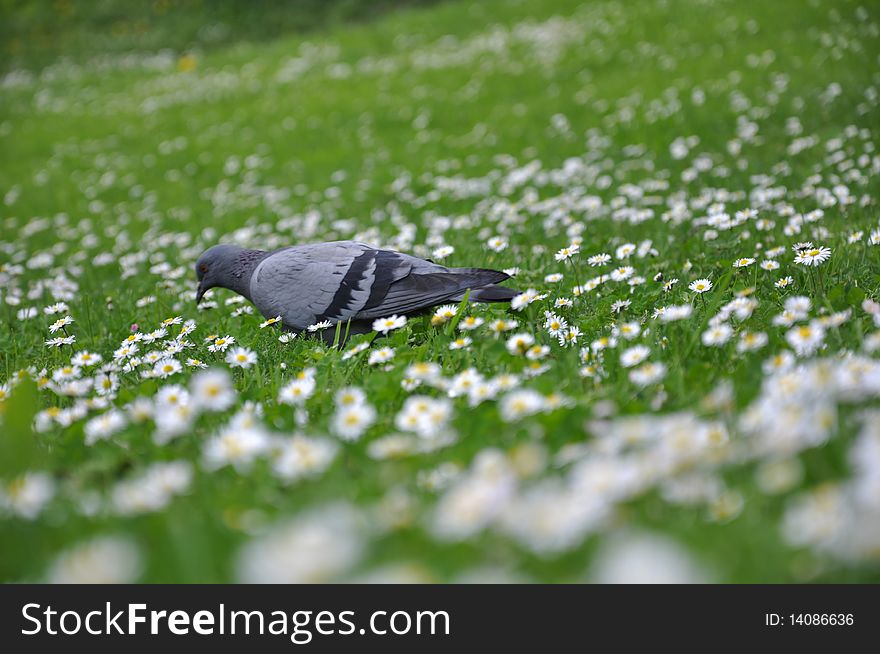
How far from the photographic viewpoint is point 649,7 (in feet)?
47.1

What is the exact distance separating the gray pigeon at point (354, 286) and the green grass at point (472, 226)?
0.64ft

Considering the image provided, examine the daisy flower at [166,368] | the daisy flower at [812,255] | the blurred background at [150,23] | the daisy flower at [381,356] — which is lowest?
the daisy flower at [381,356]

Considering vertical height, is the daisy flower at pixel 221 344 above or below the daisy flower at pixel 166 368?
above

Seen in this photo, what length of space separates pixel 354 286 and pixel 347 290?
0.13 ft

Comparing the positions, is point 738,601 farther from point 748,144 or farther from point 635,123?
point 635,123

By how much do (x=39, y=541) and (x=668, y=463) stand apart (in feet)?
4.82

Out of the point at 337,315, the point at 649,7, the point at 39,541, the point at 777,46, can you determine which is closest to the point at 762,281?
the point at 337,315

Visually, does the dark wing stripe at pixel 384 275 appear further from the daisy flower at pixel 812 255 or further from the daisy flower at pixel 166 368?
the daisy flower at pixel 812 255

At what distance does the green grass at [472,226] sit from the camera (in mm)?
1646

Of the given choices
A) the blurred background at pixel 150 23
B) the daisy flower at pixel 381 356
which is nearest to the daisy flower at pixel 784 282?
the daisy flower at pixel 381 356

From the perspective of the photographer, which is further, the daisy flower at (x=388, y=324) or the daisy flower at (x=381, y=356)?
the daisy flower at (x=388, y=324)

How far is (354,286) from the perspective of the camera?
3795 mm

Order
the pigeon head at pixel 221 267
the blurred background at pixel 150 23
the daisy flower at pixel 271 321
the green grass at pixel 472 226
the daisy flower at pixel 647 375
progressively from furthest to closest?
the blurred background at pixel 150 23, the pigeon head at pixel 221 267, the daisy flower at pixel 271 321, the daisy flower at pixel 647 375, the green grass at pixel 472 226

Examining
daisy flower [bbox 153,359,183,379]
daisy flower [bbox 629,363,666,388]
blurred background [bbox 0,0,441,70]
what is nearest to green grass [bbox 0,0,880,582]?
daisy flower [bbox 629,363,666,388]
